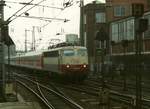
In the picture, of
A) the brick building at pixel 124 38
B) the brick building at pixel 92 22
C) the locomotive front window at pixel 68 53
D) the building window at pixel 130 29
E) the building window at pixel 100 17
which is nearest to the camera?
the locomotive front window at pixel 68 53

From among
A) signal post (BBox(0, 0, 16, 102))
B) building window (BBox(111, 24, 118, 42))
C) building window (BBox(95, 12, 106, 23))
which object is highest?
building window (BBox(95, 12, 106, 23))

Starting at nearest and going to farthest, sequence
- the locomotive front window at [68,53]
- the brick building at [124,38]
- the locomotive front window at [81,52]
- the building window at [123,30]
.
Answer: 1. the locomotive front window at [68,53]
2. the locomotive front window at [81,52]
3. the brick building at [124,38]
4. the building window at [123,30]

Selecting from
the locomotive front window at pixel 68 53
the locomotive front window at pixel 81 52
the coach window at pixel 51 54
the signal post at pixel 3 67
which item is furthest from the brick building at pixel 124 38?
the signal post at pixel 3 67

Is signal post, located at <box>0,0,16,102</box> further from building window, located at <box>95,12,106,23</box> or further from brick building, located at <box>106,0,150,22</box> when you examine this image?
building window, located at <box>95,12,106,23</box>

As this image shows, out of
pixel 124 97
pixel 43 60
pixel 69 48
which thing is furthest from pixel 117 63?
pixel 124 97

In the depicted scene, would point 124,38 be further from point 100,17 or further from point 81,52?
point 100,17

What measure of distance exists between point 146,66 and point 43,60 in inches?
386

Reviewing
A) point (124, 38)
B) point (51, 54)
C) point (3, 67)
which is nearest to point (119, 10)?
point (124, 38)

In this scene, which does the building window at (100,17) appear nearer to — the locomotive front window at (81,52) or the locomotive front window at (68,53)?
the locomotive front window at (81,52)

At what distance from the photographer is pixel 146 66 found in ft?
148

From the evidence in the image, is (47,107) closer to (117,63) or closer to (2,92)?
(2,92)

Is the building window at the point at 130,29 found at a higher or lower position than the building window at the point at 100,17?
lower

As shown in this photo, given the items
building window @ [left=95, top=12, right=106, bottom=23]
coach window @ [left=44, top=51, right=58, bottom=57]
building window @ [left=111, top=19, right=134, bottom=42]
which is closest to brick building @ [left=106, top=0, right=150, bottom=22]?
building window @ [left=95, top=12, right=106, bottom=23]

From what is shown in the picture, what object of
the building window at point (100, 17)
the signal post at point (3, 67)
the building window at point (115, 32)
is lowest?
the signal post at point (3, 67)
